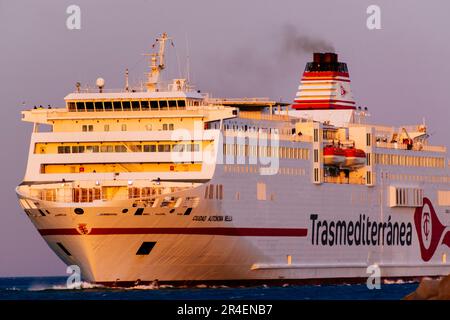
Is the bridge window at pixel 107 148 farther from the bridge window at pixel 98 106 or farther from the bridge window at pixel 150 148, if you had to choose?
the bridge window at pixel 98 106

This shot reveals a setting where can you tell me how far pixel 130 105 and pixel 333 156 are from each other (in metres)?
10.4

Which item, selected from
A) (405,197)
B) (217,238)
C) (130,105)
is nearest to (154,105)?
(130,105)

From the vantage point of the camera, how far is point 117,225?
62500mm

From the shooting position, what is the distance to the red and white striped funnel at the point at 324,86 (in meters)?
81.9

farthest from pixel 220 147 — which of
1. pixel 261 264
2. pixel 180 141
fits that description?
pixel 261 264

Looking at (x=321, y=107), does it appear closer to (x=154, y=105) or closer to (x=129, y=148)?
(x=154, y=105)

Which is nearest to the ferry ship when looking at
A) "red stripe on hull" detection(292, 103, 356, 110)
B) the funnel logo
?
the funnel logo

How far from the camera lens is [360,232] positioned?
74312 millimetres

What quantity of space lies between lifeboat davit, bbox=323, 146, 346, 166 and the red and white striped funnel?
366 inches

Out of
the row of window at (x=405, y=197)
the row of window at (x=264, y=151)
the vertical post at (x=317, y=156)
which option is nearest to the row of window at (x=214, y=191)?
the row of window at (x=264, y=151)

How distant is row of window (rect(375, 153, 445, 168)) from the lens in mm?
76125
